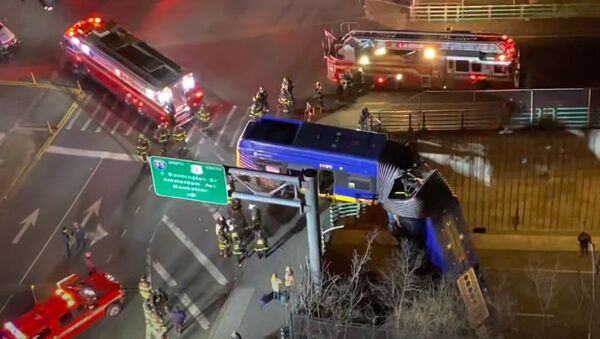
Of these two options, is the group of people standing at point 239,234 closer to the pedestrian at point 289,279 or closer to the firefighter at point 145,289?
the pedestrian at point 289,279

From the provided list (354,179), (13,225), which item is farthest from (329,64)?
(13,225)

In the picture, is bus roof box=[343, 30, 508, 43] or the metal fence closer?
the metal fence

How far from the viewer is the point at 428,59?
37812 mm

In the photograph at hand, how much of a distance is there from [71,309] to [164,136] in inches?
359

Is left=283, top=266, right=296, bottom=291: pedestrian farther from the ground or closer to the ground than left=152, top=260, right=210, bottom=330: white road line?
farther from the ground

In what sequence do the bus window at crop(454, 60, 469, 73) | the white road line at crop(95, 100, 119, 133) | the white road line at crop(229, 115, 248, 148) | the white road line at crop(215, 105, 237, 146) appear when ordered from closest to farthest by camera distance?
the bus window at crop(454, 60, 469, 73)
the white road line at crop(229, 115, 248, 148)
the white road line at crop(215, 105, 237, 146)
the white road line at crop(95, 100, 119, 133)

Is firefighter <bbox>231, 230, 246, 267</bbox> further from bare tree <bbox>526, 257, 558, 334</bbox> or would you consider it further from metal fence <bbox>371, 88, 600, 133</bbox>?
bare tree <bbox>526, 257, 558, 334</bbox>

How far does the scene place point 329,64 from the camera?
39.3m

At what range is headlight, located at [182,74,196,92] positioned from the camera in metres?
38.1

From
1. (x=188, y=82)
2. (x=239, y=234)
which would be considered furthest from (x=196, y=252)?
(x=188, y=82)

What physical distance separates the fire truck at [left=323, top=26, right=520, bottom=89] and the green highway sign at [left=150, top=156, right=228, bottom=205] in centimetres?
1401

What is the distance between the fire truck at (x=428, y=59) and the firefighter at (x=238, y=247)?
983 cm

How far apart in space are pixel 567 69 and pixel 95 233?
18.9 meters

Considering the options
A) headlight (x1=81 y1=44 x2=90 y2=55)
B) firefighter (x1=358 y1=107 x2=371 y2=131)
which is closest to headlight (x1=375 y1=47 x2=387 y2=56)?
firefighter (x1=358 y1=107 x2=371 y2=131)
